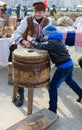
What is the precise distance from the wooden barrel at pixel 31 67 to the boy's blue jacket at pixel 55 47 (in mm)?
80

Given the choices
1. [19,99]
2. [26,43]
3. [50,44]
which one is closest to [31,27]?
[26,43]

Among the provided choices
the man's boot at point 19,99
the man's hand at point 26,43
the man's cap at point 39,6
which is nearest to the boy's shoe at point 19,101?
the man's boot at point 19,99

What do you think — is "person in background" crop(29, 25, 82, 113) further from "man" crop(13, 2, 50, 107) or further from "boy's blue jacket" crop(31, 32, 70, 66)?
"man" crop(13, 2, 50, 107)

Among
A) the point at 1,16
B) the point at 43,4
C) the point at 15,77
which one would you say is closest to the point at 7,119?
the point at 15,77

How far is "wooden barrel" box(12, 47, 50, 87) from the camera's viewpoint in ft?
11.6

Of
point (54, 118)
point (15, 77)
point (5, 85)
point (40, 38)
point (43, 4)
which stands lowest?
point (5, 85)

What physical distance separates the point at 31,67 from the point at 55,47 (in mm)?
381

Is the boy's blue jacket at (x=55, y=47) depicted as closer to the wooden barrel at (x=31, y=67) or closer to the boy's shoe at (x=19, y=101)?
the wooden barrel at (x=31, y=67)

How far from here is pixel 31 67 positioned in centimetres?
356

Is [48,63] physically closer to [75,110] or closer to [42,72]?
[42,72]

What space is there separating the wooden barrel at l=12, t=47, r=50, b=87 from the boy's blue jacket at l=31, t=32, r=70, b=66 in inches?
3.2

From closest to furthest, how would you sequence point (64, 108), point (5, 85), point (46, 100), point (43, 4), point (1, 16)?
point (43, 4), point (64, 108), point (46, 100), point (5, 85), point (1, 16)

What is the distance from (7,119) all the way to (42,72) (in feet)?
2.56

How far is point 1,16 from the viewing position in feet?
22.9
